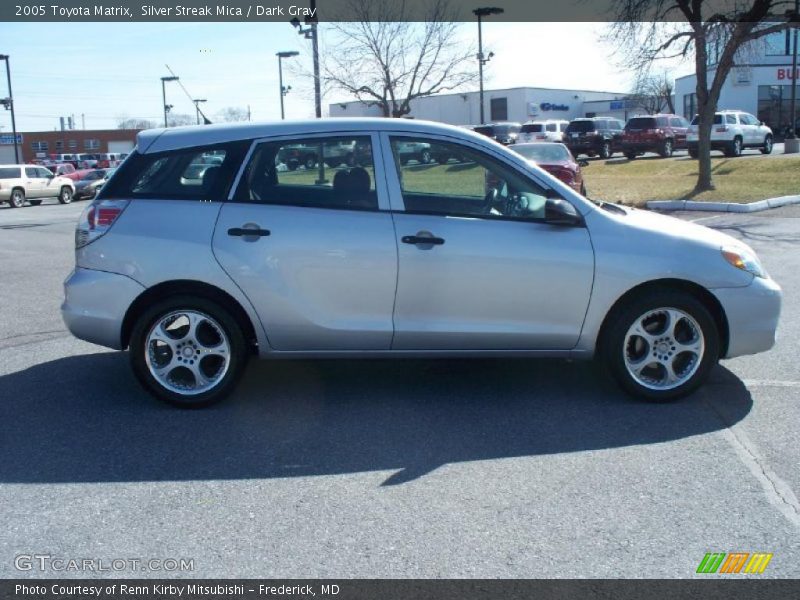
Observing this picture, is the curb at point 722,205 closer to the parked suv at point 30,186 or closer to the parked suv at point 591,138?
the parked suv at point 591,138

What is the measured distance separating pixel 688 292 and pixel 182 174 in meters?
3.35

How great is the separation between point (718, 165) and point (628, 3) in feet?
37.1

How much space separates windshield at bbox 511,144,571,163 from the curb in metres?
2.32

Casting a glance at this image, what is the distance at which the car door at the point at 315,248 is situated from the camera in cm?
547

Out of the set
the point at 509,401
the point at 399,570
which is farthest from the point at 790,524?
the point at 509,401

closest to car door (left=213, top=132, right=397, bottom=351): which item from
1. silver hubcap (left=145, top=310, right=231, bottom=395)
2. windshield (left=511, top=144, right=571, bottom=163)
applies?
silver hubcap (left=145, top=310, right=231, bottom=395)

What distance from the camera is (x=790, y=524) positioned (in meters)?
3.91

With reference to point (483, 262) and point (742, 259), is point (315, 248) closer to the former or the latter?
point (483, 262)

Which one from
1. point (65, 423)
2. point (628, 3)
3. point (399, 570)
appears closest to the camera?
point (399, 570)

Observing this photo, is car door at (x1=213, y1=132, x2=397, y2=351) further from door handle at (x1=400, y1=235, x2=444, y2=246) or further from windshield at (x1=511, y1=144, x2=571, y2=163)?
windshield at (x1=511, y1=144, x2=571, y2=163)

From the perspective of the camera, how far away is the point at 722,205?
17734mm

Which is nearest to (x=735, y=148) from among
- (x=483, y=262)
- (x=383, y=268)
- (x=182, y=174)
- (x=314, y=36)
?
(x=314, y=36)

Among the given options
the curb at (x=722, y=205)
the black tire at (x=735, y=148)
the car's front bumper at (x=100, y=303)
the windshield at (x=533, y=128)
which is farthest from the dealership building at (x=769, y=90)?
the car's front bumper at (x=100, y=303)

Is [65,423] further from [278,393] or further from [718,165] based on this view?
[718,165]
